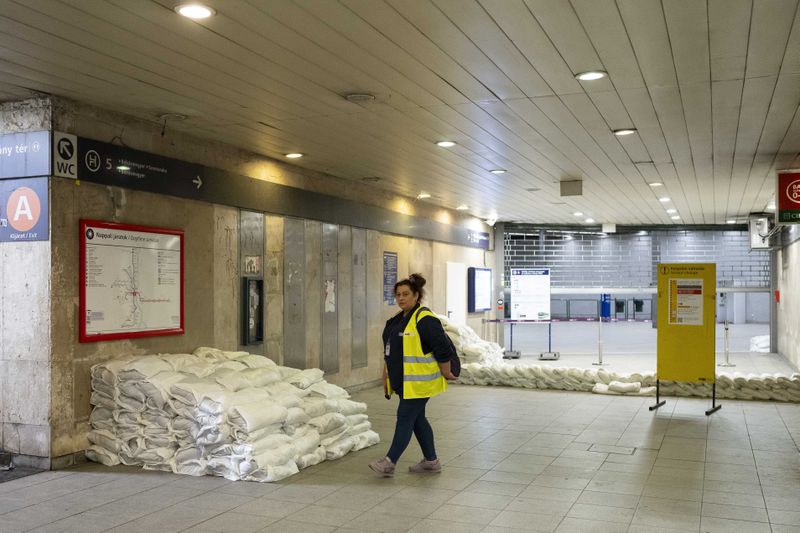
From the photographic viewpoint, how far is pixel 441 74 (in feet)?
19.0

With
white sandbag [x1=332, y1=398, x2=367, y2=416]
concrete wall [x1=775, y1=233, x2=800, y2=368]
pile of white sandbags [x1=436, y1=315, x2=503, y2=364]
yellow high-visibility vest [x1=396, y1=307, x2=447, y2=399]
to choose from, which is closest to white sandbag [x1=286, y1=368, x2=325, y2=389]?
white sandbag [x1=332, y1=398, x2=367, y2=416]

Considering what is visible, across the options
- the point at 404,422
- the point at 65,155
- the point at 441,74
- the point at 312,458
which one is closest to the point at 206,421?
the point at 312,458

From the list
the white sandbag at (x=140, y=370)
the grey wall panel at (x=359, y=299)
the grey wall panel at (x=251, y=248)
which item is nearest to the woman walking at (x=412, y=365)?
the white sandbag at (x=140, y=370)

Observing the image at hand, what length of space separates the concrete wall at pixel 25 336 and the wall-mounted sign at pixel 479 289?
428 inches

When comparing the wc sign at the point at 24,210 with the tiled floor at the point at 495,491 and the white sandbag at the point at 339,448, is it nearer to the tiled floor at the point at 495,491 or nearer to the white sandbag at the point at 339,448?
the tiled floor at the point at 495,491

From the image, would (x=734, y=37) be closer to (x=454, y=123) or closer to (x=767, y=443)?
(x=454, y=123)

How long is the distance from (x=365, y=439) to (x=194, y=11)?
425cm

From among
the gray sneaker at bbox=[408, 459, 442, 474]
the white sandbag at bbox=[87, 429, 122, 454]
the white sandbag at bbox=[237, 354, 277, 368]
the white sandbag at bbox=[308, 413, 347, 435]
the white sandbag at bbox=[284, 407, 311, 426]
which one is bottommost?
the gray sneaker at bbox=[408, 459, 442, 474]

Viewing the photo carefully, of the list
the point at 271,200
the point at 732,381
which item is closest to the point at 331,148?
the point at 271,200

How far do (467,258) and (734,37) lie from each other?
11.7 meters

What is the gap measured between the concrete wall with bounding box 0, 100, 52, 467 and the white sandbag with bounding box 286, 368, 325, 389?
83.0 inches

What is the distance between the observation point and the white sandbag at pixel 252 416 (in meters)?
5.94

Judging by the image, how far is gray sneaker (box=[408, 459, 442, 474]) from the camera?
20.6 ft

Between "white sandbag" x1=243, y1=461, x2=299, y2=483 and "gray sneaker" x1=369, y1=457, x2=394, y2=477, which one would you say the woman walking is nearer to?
"gray sneaker" x1=369, y1=457, x2=394, y2=477
